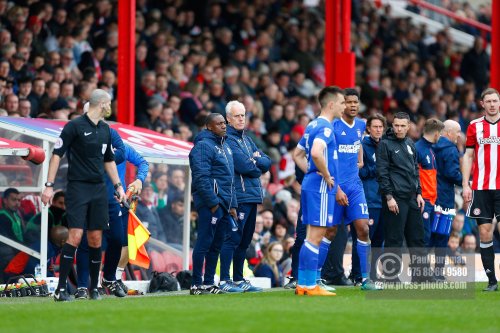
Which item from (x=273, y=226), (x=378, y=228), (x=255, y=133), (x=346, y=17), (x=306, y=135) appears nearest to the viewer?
(x=306, y=135)

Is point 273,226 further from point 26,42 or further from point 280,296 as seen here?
point 280,296

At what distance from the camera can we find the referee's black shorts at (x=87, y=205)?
1135cm

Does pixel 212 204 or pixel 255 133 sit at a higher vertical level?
pixel 255 133

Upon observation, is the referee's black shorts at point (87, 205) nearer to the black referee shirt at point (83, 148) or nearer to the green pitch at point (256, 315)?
the black referee shirt at point (83, 148)

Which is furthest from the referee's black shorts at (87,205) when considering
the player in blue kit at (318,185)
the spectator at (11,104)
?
the spectator at (11,104)

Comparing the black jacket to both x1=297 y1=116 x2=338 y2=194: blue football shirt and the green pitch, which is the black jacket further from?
the green pitch

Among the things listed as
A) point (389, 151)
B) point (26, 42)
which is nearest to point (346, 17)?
point (26, 42)

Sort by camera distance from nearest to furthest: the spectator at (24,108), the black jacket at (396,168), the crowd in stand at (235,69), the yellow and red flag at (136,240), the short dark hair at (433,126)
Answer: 1. the black jacket at (396,168)
2. the yellow and red flag at (136,240)
3. the short dark hair at (433,126)
4. the spectator at (24,108)
5. the crowd in stand at (235,69)

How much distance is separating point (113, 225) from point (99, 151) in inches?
48.9

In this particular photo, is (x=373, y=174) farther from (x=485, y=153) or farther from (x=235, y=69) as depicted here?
(x=235, y=69)

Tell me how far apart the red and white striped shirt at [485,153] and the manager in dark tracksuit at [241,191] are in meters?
2.21

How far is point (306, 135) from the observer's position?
11492mm

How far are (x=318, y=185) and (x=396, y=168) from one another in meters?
2.00

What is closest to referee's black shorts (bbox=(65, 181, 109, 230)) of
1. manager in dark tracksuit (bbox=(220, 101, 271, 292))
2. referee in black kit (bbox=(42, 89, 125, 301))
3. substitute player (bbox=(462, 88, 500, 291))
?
referee in black kit (bbox=(42, 89, 125, 301))
